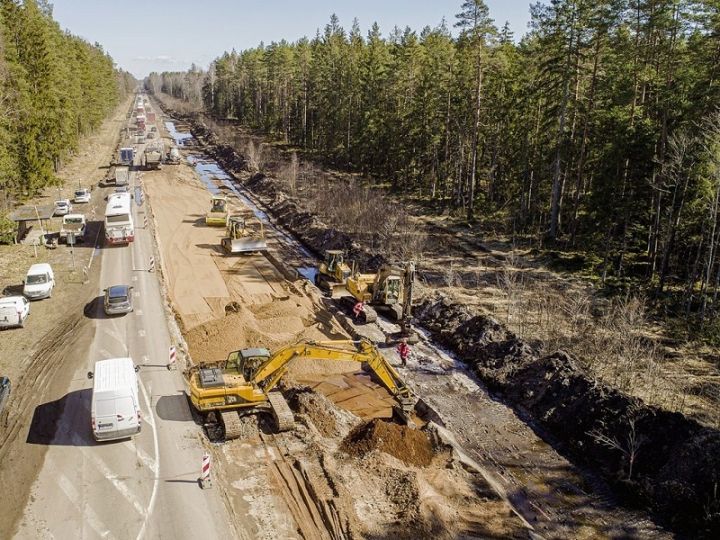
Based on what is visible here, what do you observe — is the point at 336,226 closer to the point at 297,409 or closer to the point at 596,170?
the point at 596,170

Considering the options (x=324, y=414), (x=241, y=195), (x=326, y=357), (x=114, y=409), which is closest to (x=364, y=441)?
(x=324, y=414)

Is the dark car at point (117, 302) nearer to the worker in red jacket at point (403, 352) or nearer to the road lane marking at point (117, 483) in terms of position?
the road lane marking at point (117, 483)

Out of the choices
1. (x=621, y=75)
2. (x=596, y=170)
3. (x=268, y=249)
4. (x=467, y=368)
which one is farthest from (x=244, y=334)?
(x=621, y=75)

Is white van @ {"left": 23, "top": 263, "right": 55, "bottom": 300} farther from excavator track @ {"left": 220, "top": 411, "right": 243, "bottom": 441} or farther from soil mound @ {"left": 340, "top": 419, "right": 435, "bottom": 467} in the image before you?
soil mound @ {"left": 340, "top": 419, "right": 435, "bottom": 467}

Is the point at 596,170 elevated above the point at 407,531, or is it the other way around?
the point at 596,170

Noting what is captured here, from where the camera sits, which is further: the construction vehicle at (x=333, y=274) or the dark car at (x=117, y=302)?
the construction vehicle at (x=333, y=274)

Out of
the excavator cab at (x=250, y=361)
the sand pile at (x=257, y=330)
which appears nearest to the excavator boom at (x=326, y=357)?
the excavator cab at (x=250, y=361)
